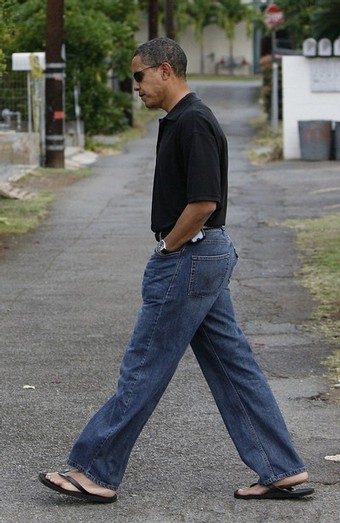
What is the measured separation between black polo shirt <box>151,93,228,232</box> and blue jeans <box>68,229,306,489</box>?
0.52ft

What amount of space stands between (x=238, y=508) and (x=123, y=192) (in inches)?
550

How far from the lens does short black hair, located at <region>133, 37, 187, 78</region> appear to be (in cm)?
484

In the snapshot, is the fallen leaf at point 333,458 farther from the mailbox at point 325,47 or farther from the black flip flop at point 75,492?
the mailbox at point 325,47

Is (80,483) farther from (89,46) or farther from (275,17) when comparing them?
(275,17)

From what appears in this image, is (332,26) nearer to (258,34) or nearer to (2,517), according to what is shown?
(2,517)

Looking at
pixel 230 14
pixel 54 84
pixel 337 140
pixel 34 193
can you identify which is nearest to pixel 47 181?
pixel 34 193

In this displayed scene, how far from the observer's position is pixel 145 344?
193 inches

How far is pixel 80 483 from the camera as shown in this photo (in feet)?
16.3

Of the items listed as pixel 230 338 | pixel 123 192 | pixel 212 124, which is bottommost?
pixel 123 192

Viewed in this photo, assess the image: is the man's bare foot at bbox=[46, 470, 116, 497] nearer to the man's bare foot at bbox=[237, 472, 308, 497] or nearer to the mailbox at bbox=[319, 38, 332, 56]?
the man's bare foot at bbox=[237, 472, 308, 497]

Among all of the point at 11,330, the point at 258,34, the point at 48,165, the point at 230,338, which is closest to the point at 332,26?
the point at 48,165

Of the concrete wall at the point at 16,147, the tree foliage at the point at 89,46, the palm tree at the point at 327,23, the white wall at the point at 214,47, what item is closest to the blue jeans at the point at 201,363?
the concrete wall at the point at 16,147

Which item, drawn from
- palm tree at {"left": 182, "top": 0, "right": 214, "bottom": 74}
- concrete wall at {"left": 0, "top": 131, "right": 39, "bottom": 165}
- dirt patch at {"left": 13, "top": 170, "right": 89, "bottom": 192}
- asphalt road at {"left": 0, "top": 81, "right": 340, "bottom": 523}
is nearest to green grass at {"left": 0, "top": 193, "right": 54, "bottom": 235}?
asphalt road at {"left": 0, "top": 81, "right": 340, "bottom": 523}

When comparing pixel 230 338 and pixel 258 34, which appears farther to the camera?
pixel 258 34
